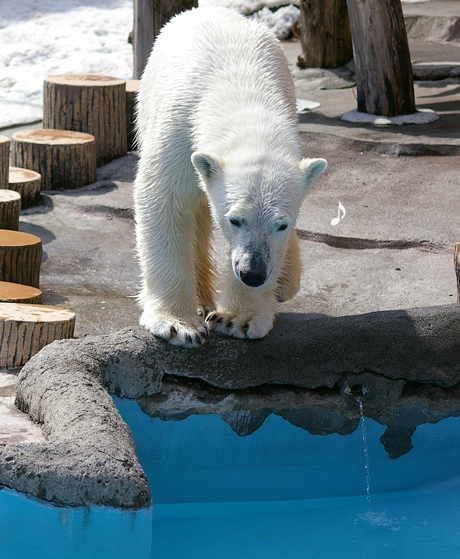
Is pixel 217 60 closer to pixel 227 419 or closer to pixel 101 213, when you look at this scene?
pixel 227 419

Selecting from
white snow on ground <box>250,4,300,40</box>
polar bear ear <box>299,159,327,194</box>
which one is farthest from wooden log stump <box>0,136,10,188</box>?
white snow on ground <box>250,4,300,40</box>

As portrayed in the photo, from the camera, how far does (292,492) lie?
2.97 metres

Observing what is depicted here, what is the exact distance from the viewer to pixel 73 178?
5812mm

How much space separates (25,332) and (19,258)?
94cm

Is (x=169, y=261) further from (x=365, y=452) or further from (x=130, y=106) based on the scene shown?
(x=130, y=106)

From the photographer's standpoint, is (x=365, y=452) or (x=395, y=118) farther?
(x=395, y=118)


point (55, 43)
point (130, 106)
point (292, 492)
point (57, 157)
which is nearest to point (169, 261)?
point (292, 492)

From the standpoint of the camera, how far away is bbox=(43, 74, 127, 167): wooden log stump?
602 centimetres

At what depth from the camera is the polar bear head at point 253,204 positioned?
92.7 inches

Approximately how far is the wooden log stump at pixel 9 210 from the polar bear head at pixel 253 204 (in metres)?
2.26

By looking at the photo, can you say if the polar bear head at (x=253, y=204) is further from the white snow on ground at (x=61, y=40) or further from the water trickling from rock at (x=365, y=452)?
the white snow on ground at (x=61, y=40)

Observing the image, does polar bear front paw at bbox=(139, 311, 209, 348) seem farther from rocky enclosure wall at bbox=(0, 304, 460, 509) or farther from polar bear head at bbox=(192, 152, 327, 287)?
polar bear head at bbox=(192, 152, 327, 287)

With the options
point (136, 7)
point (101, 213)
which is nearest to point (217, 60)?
point (101, 213)

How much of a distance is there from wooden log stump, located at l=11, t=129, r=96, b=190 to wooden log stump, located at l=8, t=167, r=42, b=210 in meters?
0.22
